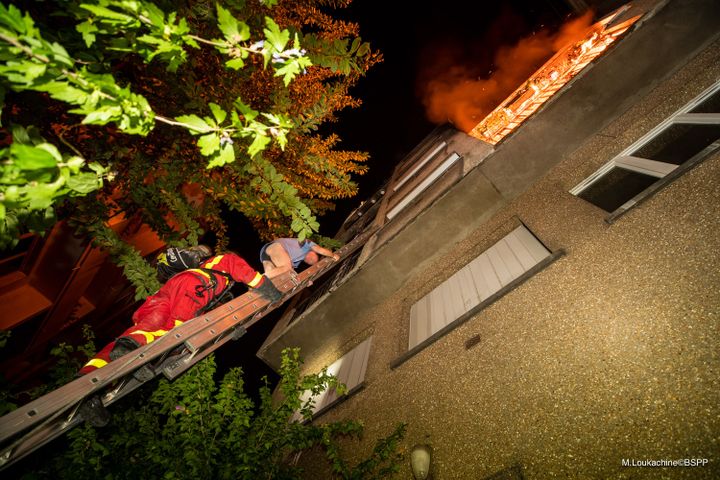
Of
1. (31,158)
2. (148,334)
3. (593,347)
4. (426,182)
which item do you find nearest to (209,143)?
(31,158)

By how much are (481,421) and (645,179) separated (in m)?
3.22

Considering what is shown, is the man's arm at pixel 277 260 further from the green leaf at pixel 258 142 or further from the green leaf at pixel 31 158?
the green leaf at pixel 31 158

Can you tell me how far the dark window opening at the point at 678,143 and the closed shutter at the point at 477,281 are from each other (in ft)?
5.24

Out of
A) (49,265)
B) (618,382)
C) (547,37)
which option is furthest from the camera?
(547,37)

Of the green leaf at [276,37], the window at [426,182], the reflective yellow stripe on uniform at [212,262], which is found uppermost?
the green leaf at [276,37]

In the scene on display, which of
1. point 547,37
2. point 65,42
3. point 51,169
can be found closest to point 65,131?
point 65,42

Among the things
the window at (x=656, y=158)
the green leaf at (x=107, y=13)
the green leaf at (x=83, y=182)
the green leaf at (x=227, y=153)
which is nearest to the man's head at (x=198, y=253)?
the green leaf at (x=83, y=182)

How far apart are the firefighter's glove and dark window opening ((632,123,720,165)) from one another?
4.87m

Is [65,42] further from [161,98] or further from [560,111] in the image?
[560,111]

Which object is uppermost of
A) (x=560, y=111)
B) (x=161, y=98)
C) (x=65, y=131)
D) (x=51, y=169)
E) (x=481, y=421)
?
(x=65, y=131)

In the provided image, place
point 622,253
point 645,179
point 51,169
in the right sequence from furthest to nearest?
point 645,179
point 622,253
point 51,169

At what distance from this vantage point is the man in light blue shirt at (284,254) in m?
4.50

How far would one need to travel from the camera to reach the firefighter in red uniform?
127 inches

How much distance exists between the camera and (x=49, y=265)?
292 inches
